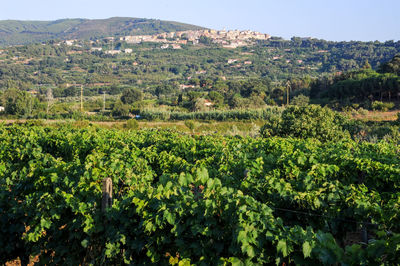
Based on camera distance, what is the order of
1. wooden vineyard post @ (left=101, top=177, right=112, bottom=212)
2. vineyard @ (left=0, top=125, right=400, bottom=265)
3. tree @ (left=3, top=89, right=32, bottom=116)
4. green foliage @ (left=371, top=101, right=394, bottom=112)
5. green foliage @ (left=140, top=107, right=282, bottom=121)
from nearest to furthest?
vineyard @ (left=0, top=125, right=400, bottom=265), wooden vineyard post @ (left=101, top=177, right=112, bottom=212), green foliage @ (left=371, top=101, right=394, bottom=112), green foliage @ (left=140, top=107, right=282, bottom=121), tree @ (left=3, top=89, right=32, bottom=116)

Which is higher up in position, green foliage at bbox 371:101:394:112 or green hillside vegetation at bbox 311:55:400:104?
green hillside vegetation at bbox 311:55:400:104

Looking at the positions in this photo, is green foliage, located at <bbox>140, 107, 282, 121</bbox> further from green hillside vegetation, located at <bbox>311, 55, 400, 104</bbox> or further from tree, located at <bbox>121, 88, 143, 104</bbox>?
tree, located at <bbox>121, 88, 143, 104</bbox>

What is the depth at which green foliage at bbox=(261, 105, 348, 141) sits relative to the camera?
48.8 feet

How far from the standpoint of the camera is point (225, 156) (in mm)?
7191

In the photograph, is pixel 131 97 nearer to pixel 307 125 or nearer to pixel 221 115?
pixel 221 115

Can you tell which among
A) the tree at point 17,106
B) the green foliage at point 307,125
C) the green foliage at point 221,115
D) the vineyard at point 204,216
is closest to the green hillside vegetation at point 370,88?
the green foliage at point 221,115

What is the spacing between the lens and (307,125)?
Result: 14773mm

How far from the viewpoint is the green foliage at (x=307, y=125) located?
14.9 m

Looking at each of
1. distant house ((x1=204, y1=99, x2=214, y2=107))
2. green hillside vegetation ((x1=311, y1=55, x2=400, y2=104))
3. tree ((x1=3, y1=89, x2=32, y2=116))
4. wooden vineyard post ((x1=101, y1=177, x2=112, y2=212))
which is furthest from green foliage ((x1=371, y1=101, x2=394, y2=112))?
tree ((x1=3, y1=89, x2=32, y2=116))

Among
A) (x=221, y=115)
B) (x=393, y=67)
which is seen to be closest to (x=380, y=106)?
(x=393, y=67)

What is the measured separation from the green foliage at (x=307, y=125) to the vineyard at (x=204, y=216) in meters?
8.49

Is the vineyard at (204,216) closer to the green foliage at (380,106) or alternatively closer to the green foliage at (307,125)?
the green foliage at (307,125)

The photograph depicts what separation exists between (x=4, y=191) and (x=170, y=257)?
10.3 feet

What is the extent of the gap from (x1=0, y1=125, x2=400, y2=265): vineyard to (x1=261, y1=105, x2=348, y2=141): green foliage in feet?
27.9
